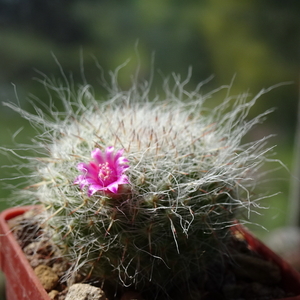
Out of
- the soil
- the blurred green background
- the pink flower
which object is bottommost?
the soil

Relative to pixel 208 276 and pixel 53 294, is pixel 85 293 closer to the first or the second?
pixel 53 294

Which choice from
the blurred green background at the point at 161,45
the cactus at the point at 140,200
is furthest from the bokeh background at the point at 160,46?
the cactus at the point at 140,200

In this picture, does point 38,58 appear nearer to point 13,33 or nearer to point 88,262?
point 13,33

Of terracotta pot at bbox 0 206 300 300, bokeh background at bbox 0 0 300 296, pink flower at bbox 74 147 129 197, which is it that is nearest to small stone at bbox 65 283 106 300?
terracotta pot at bbox 0 206 300 300

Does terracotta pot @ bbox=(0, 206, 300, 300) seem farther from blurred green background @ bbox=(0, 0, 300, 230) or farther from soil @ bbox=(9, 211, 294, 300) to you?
blurred green background @ bbox=(0, 0, 300, 230)

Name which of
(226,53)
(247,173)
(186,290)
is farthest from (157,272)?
(226,53)

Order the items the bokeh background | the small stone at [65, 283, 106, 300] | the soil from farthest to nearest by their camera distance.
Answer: the bokeh background → the soil → the small stone at [65, 283, 106, 300]
